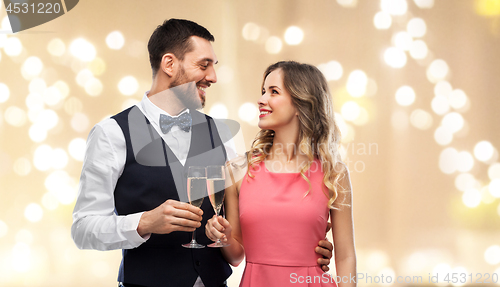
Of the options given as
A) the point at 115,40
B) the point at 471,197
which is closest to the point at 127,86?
the point at 115,40

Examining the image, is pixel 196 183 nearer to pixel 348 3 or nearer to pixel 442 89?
pixel 348 3

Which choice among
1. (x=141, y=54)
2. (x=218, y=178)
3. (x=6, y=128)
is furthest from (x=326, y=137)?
(x=6, y=128)

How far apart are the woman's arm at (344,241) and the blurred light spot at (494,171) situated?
1921 mm

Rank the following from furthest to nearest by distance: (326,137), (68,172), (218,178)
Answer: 1. (68,172)
2. (326,137)
3. (218,178)

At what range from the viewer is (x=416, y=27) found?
9.41ft

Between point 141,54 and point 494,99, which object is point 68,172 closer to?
point 141,54

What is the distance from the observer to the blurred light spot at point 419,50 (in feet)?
9.38

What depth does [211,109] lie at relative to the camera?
2807 mm

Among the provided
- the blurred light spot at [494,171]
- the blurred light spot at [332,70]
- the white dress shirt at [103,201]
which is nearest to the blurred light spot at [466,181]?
the blurred light spot at [494,171]

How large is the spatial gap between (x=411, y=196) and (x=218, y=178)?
205 centimetres

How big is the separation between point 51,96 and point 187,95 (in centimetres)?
158

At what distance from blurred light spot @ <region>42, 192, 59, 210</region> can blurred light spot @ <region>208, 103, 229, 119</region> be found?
124 cm

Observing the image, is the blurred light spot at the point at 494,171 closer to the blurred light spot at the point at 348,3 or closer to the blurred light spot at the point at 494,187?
the blurred light spot at the point at 494,187

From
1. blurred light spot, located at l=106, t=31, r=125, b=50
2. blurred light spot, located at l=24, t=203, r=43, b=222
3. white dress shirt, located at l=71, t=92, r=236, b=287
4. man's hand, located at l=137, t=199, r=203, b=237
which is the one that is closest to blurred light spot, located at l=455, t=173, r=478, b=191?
white dress shirt, located at l=71, t=92, r=236, b=287
